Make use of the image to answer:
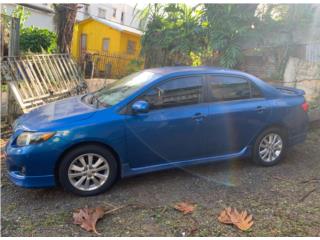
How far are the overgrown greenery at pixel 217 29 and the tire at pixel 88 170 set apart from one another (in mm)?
5758

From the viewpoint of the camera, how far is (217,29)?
9.33 meters

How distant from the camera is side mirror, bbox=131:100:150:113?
423 cm

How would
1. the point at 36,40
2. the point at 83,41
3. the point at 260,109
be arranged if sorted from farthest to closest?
the point at 83,41, the point at 36,40, the point at 260,109

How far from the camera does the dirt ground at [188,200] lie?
3531mm

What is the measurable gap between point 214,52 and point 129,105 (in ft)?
19.1

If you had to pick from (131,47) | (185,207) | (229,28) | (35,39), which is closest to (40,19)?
(35,39)

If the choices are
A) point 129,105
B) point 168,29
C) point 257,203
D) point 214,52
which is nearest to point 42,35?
point 168,29

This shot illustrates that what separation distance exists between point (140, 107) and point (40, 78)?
4.64 metres

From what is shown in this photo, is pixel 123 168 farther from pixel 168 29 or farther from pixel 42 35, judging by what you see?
pixel 42 35

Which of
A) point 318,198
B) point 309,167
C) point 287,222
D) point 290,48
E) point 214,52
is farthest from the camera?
point 214,52

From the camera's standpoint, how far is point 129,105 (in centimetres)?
432

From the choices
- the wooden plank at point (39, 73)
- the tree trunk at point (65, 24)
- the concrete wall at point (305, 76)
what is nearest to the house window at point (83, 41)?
the tree trunk at point (65, 24)

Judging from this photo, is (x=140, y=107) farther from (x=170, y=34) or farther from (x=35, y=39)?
(x=35, y=39)

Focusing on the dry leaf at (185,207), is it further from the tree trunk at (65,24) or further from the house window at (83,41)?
the house window at (83,41)
